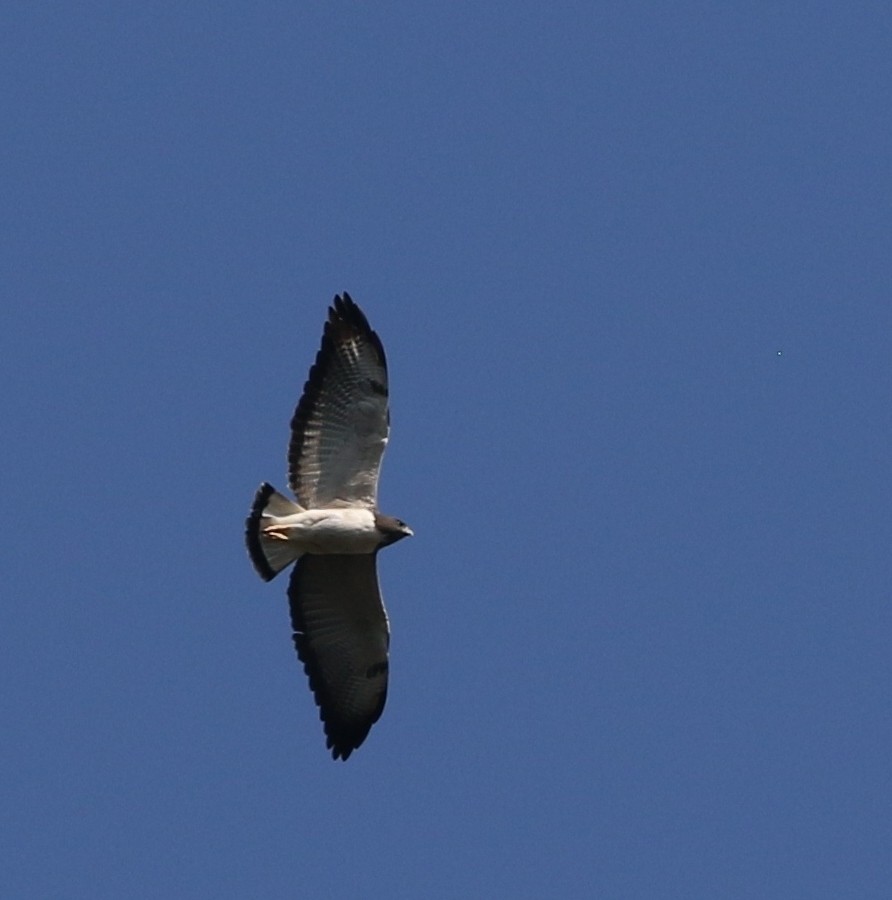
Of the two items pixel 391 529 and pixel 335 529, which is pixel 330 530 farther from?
pixel 391 529

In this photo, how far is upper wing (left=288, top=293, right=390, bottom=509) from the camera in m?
19.4

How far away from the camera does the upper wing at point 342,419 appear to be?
63.8 feet

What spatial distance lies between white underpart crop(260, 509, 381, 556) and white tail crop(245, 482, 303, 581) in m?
0.11

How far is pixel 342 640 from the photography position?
805 inches

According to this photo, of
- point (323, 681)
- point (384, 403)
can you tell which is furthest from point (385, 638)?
point (384, 403)

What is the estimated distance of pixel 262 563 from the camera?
65.3 feet

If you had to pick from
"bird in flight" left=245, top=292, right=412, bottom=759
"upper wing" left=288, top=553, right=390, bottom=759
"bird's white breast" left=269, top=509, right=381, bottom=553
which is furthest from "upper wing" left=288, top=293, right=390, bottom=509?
"upper wing" left=288, top=553, right=390, bottom=759

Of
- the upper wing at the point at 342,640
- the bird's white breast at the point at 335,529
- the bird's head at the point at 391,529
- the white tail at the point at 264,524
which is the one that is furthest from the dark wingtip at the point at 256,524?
the bird's head at the point at 391,529

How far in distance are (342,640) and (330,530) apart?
1.53 meters

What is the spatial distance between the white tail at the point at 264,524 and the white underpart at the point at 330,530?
0.11 m

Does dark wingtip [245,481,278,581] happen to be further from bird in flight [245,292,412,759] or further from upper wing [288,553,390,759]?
upper wing [288,553,390,759]

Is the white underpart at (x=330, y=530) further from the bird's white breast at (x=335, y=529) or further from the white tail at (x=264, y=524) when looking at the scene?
the white tail at (x=264, y=524)

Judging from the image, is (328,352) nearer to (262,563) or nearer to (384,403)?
(384,403)

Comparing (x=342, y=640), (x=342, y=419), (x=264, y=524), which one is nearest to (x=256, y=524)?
(x=264, y=524)
